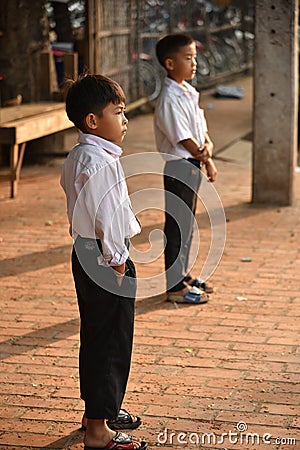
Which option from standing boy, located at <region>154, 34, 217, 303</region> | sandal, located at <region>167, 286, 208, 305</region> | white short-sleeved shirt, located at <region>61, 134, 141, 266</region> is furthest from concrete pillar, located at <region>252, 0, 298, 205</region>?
white short-sleeved shirt, located at <region>61, 134, 141, 266</region>

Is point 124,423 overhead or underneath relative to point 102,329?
underneath

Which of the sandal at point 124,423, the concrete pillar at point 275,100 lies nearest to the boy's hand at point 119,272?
the sandal at point 124,423

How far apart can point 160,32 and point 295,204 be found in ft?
26.9

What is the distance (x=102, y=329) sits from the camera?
359 cm

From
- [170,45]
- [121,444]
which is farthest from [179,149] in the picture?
[121,444]

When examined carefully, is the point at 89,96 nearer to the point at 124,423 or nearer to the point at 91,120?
the point at 91,120

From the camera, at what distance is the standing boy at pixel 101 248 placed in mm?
3463

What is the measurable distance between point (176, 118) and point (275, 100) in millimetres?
2898

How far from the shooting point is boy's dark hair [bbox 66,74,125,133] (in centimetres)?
352

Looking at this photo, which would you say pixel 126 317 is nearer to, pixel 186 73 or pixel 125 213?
pixel 125 213

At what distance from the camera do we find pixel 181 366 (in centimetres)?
462

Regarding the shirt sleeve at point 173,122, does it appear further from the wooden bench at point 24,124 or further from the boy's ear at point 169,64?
the wooden bench at point 24,124

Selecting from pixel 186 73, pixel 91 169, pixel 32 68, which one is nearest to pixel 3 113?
pixel 32 68

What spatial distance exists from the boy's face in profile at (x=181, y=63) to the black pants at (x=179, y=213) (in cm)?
53
